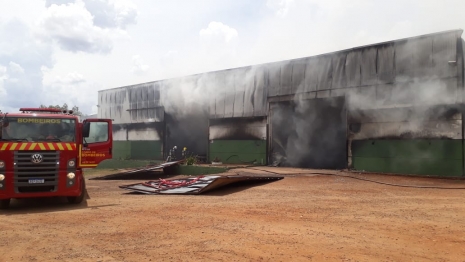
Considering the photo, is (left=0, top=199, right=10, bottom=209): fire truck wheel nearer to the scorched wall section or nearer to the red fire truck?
the red fire truck

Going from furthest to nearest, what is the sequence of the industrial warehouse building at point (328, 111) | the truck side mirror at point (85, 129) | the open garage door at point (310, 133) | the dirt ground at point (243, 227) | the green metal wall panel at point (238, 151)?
the green metal wall panel at point (238, 151) → the open garage door at point (310, 133) → the industrial warehouse building at point (328, 111) → the truck side mirror at point (85, 129) → the dirt ground at point (243, 227)

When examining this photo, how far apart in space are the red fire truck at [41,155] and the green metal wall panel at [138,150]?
1704 cm

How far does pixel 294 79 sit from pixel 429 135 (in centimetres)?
723

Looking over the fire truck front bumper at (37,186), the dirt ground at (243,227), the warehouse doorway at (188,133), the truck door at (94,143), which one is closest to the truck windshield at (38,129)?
the truck door at (94,143)

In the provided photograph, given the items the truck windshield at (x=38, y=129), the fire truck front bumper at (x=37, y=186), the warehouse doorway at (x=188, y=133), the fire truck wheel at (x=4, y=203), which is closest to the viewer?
the fire truck front bumper at (x=37, y=186)

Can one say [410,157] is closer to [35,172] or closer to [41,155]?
[41,155]

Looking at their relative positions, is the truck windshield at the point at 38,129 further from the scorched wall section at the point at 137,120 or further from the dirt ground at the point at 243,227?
the scorched wall section at the point at 137,120

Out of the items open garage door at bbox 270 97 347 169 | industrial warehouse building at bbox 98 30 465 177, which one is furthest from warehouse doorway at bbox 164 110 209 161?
open garage door at bbox 270 97 347 169

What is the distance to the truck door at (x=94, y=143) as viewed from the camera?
364 inches

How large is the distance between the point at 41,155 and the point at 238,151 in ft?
46.0

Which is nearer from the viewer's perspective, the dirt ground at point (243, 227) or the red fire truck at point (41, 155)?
the dirt ground at point (243, 227)

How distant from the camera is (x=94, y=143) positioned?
9844 millimetres

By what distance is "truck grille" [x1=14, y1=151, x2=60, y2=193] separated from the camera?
844 cm

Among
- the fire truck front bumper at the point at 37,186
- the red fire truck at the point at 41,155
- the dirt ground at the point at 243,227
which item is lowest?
the dirt ground at the point at 243,227
